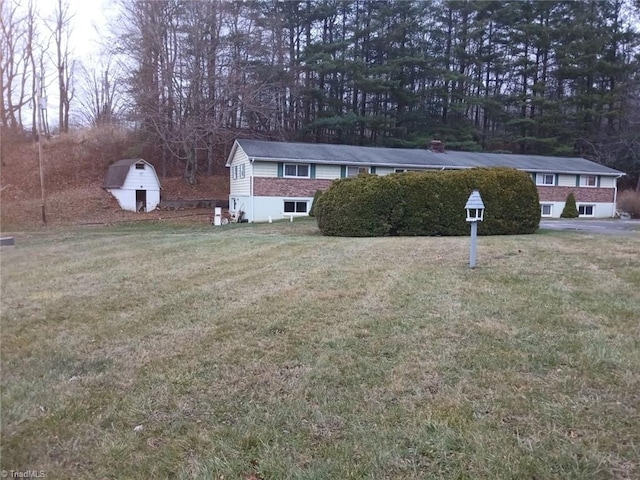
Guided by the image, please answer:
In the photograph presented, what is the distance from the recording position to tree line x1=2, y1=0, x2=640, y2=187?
2572 cm

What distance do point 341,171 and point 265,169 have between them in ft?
12.6

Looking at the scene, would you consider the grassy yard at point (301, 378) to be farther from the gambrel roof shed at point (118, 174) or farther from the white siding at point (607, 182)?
the white siding at point (607, 182)

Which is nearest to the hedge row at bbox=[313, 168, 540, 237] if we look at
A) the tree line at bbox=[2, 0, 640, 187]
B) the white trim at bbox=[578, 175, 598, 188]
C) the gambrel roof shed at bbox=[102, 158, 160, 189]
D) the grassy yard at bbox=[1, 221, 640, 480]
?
the grassy yard at bbox=[1, 221, 640, 480]

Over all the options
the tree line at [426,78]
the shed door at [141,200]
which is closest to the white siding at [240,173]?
the tree line at [426,78]

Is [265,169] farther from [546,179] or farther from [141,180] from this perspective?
[546,179]

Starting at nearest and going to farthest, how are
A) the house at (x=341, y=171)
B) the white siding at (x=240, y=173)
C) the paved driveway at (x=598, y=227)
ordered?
the paved driveway at (x=598, y=227) → the house at (x=341, y=171) → the white siding at (x=240, y=173)

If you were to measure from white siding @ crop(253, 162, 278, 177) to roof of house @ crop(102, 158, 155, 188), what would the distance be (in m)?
6.15

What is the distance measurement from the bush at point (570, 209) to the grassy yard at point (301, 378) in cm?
2271

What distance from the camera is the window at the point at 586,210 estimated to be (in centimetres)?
A: 2750

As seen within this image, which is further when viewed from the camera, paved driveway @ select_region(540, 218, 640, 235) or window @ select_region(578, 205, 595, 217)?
window @ select_region(578, 205, 595, 217)

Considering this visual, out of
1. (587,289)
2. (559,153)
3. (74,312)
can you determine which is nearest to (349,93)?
(559,153)

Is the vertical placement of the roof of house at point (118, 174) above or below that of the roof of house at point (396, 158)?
below

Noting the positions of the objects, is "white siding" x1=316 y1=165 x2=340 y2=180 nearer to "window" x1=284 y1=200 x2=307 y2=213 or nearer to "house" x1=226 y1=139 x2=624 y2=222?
"house" x1=226 y1=139 x2=624 y2=222

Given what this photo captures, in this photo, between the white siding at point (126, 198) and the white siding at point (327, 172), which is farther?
the white siding at point (327, 172)
